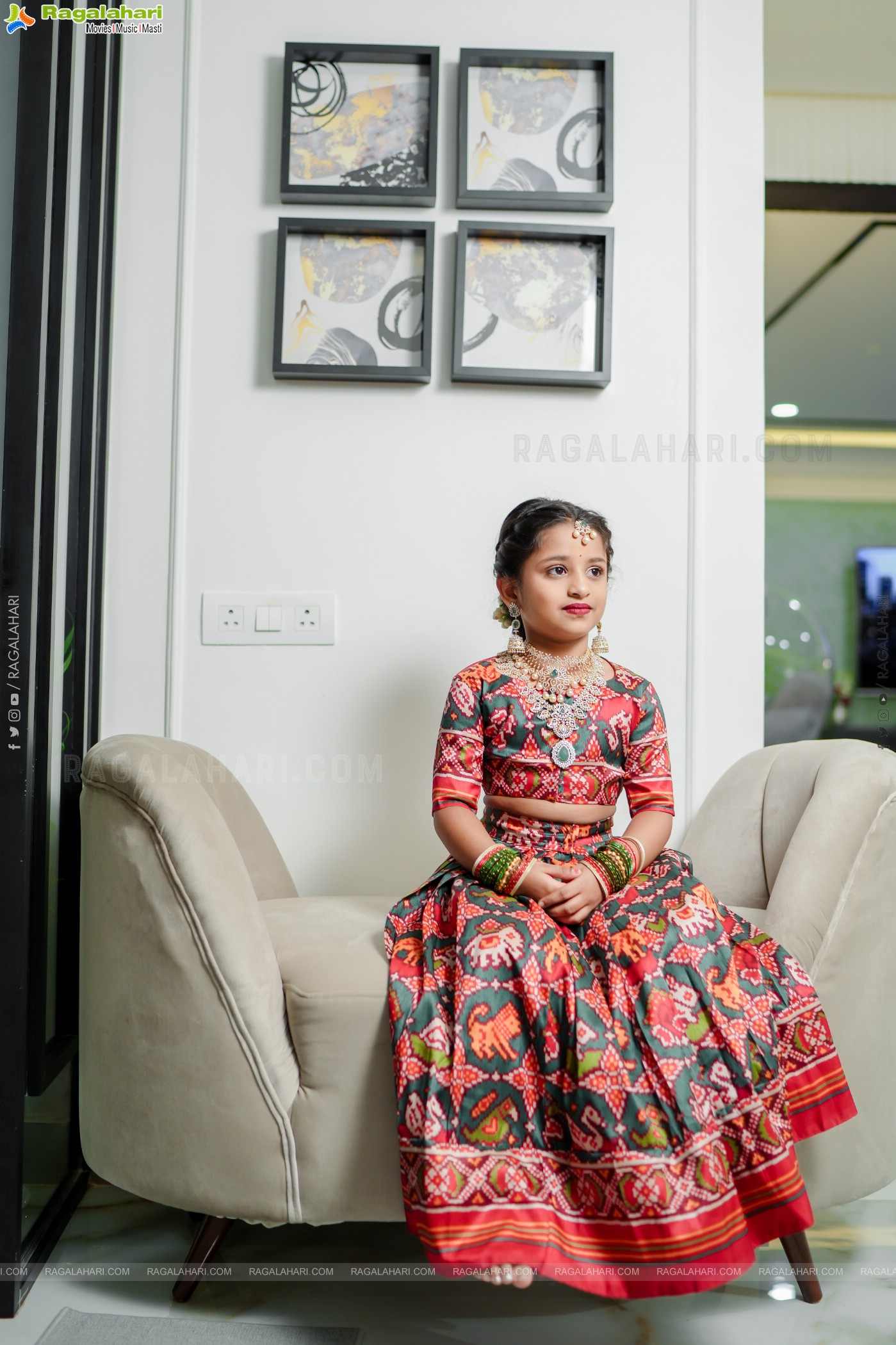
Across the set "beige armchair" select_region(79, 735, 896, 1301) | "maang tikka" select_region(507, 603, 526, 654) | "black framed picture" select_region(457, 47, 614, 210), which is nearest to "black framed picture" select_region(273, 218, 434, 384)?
"black framed picture" select_region(457, 47, 614, 210)

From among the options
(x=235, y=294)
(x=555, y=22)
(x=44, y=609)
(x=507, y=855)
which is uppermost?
(x=555, y=22)

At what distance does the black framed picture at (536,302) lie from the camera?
1.88 m

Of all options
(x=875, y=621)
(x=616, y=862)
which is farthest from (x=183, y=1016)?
(x=875, y=621)

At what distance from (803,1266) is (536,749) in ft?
2.64

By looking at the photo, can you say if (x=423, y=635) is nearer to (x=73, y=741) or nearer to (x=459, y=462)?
(x=459, y=462)

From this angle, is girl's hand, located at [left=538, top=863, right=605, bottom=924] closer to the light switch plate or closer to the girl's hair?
the girl's hair

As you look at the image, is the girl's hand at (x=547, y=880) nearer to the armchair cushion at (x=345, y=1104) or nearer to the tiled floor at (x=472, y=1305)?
the armchair cushion at (x=345, y=1104)

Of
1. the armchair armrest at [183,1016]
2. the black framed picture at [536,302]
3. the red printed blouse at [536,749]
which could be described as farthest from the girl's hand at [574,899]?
the black framed picture at [536,302]

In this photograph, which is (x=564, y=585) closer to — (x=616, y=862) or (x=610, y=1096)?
(x=616, y=862)

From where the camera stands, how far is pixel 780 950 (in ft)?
4.06

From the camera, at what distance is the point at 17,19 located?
53.6 inches

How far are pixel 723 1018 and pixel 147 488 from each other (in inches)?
57.6

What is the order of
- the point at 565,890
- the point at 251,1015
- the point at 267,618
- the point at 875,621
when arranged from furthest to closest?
1. the point at 875,621
2. the point at 267,618
3. the point at 565,890
4. the point at 251,1015

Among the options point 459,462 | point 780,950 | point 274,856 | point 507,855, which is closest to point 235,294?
point 459,462
